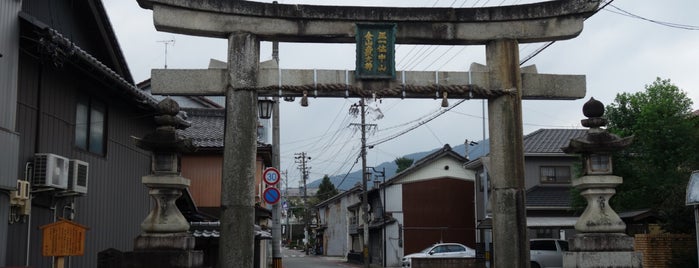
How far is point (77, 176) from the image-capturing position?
43.7 feet

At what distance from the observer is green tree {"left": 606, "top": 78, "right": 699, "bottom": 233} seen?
2222 centimetres

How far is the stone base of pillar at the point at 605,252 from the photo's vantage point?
11.6 meters

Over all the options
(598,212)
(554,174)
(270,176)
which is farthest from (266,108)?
(554,174)

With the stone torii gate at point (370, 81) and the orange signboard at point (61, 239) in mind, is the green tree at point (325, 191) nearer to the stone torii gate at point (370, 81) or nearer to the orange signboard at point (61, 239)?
the stone torii gate at point (370, 81)

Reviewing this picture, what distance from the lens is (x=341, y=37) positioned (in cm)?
1314

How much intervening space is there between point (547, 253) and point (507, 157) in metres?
17.1

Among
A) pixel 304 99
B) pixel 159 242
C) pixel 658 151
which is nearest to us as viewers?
pixel 159 242

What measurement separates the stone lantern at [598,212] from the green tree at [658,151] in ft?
36.2

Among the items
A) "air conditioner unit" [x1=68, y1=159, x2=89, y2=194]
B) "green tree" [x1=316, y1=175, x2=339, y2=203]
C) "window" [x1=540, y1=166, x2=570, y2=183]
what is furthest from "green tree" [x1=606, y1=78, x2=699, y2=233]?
"green tree" [x1=316, y1=175, x2=339, y2=203]

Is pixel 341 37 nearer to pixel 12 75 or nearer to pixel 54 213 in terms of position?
pixel 12 75

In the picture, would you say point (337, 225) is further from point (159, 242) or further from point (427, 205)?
point (159, 242)

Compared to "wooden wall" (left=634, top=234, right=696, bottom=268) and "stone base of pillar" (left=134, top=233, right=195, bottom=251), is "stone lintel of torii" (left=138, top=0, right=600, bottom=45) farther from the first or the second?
"wooden wall" (left=634, top=234, right=696, bottom=268)

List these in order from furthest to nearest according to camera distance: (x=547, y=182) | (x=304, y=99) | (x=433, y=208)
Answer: (x=433, y=208), (x=547, y=182), (x=304, y=99)

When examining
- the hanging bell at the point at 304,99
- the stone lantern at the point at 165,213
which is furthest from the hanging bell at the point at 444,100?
the stone lantern at the point at 165,213
